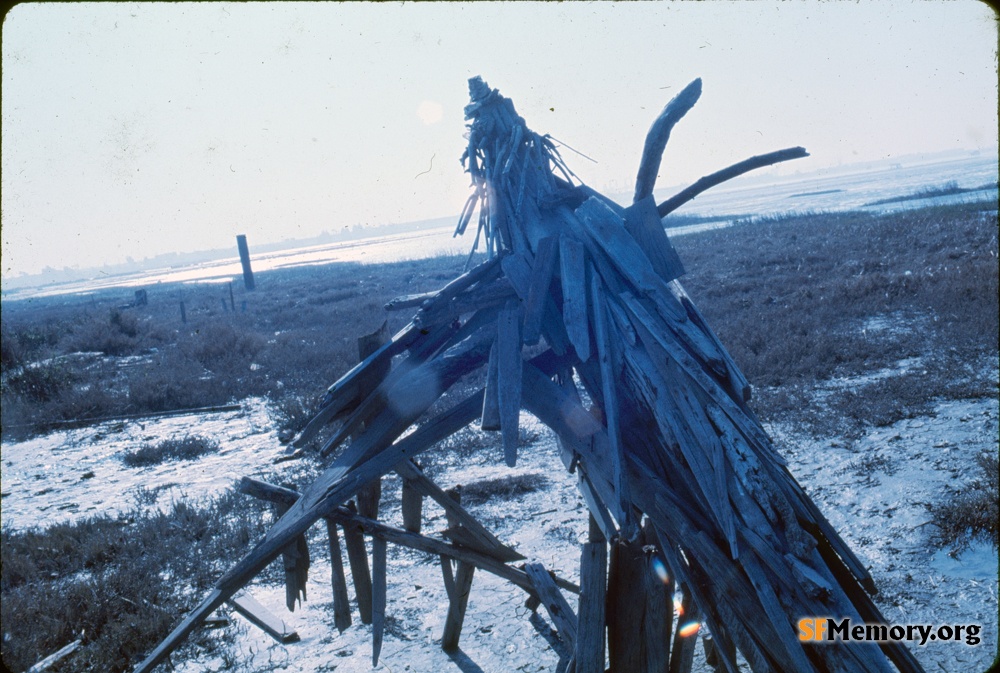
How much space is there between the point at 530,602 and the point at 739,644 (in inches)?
132

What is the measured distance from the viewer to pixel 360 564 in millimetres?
4426

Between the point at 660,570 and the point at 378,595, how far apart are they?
81.1 inches

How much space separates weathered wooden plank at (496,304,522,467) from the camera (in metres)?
3.14

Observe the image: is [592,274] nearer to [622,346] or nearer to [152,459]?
[622,346]

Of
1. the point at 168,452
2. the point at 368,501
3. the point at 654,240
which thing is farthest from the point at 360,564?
the point at 168,452

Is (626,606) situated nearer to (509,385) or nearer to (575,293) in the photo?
(509,385)

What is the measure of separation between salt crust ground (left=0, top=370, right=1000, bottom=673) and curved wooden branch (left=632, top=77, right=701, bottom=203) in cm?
333

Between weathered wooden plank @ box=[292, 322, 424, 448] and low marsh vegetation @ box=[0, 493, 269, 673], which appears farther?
low marsh vegetation @ box=[0, 493, 269, 673]

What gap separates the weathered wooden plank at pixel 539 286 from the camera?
136 inches

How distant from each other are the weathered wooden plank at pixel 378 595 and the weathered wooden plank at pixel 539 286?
1.94 m

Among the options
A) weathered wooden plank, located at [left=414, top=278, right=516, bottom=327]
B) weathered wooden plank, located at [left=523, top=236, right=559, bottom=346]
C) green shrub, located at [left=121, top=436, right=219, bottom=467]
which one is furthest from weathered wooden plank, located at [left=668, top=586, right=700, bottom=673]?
green shrub, located at [left=121, top=436, right=219, bottom=467]

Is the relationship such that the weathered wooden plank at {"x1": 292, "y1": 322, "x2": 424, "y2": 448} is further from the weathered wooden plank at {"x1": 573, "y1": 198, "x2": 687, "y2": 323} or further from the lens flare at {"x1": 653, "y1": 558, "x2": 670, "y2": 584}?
the lens flare at {"x1": 653, "y1": 558, "x2": 670, "y2": 584}

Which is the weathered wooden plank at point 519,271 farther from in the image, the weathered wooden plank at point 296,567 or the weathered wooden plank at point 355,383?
the weathered wooden plank at point 296,567

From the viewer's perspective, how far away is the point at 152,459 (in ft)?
36.6
